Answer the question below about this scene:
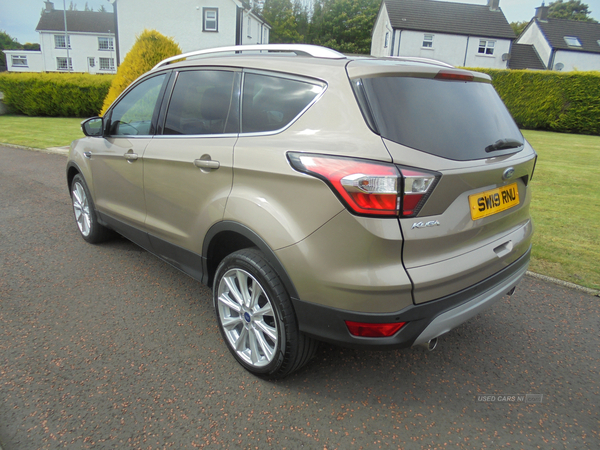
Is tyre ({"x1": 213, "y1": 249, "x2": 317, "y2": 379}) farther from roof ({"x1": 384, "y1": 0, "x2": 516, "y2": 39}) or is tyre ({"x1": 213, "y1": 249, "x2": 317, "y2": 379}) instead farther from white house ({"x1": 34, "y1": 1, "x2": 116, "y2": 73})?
white house ({"x1": 34, "y1": 1, "x2": 116, "y2": 73})

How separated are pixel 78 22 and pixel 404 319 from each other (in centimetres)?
6748

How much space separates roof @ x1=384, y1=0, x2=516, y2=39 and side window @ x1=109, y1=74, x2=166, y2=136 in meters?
38.0

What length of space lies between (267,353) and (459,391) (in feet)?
3.81

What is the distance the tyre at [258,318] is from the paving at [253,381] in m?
0.16

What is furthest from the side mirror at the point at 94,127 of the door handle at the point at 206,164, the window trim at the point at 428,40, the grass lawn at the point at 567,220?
the window trim at the point at 428,40

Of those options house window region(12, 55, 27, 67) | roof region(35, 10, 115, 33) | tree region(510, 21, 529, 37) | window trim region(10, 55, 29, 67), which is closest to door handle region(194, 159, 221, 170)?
roof region(35, 10, 115, 33)

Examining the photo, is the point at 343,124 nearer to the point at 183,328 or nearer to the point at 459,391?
the point at 459,391

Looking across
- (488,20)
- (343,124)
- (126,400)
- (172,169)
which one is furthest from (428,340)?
(488,20)

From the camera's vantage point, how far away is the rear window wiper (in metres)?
2.50

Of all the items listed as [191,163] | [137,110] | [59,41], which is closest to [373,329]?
[191,163]

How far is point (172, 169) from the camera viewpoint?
3.11 meters

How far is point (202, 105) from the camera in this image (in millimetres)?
3088

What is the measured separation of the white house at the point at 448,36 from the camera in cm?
3788

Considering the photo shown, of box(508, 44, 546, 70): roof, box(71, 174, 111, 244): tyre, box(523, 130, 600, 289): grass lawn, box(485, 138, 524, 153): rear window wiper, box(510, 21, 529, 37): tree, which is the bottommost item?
box(523, 130, 600, 289): grass lawn
